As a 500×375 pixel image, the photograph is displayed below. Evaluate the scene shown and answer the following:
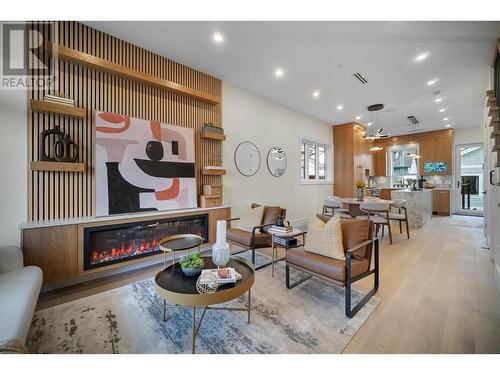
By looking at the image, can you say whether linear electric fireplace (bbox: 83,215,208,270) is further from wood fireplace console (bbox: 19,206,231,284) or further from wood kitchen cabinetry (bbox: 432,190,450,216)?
wood kitchen cabinetry (bbox: 432,190,450,216)

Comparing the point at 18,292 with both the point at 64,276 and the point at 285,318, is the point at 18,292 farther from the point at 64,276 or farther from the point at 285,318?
the point at 285,318

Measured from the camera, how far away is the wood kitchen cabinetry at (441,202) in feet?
25.3

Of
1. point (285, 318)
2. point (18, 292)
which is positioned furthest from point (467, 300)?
point (18, 292)

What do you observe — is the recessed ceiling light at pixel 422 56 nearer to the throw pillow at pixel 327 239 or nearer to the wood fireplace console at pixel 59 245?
the throw pillow at pixel 327 239

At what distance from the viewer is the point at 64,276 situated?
2.37 metres

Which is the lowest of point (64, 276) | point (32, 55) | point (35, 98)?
point (64, 276)

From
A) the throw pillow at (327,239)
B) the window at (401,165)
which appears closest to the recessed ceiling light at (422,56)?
the throw pillow at (327,239)

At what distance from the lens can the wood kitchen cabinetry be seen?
7.71 m

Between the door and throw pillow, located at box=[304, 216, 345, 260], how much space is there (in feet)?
28.6

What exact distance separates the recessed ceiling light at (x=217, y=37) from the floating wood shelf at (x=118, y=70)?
89cm

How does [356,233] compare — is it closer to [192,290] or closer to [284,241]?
[284,241]

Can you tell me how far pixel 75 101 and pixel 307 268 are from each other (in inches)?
136

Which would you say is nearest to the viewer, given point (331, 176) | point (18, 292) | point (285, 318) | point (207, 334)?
point (18, 292)

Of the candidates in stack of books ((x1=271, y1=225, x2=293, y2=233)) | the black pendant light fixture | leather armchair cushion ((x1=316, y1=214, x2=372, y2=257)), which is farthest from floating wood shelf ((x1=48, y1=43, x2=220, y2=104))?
the black pendant light fixture
